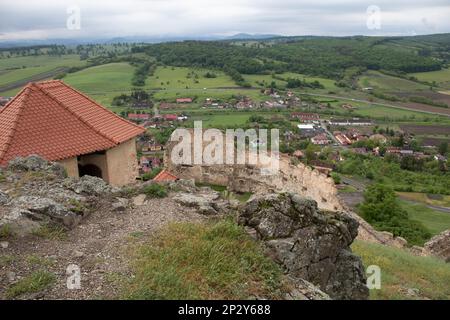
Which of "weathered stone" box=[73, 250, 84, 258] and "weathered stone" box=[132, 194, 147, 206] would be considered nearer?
"weathered stone" box=[73, 250, 84, 258]

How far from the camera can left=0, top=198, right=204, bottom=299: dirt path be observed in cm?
603

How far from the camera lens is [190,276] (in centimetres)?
625

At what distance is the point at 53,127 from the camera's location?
12367mm

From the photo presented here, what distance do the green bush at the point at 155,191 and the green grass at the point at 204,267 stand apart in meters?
2.32

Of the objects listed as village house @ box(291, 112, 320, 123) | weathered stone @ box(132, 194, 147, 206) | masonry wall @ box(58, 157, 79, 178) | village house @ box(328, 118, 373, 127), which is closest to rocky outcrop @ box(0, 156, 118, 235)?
weathered stone @ box(132, 194, 147, 206)

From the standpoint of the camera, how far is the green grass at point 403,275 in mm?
9188

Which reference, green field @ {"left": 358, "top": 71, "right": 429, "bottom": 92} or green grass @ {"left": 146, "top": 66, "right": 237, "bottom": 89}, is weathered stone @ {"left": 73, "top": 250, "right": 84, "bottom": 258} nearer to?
green grass @ {"left": 146, "top": 66, "right": 237, "bottom": 89}

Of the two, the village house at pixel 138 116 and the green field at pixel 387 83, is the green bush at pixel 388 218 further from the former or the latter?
the green field at pixel 387 83

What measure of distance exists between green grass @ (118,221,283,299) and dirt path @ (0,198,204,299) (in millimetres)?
374

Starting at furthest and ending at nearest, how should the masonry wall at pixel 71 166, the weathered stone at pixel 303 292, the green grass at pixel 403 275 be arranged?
the masonry wall at pixel 71 166, the green grass at pixel 403 275, the weathered stone at pixel 303 292

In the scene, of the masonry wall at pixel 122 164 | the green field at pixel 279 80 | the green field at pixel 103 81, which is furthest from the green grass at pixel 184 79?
the masonry wall at pixel 122 164

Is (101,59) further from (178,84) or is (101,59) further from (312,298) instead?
(312,298)

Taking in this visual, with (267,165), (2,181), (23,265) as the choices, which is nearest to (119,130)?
(2,181)
